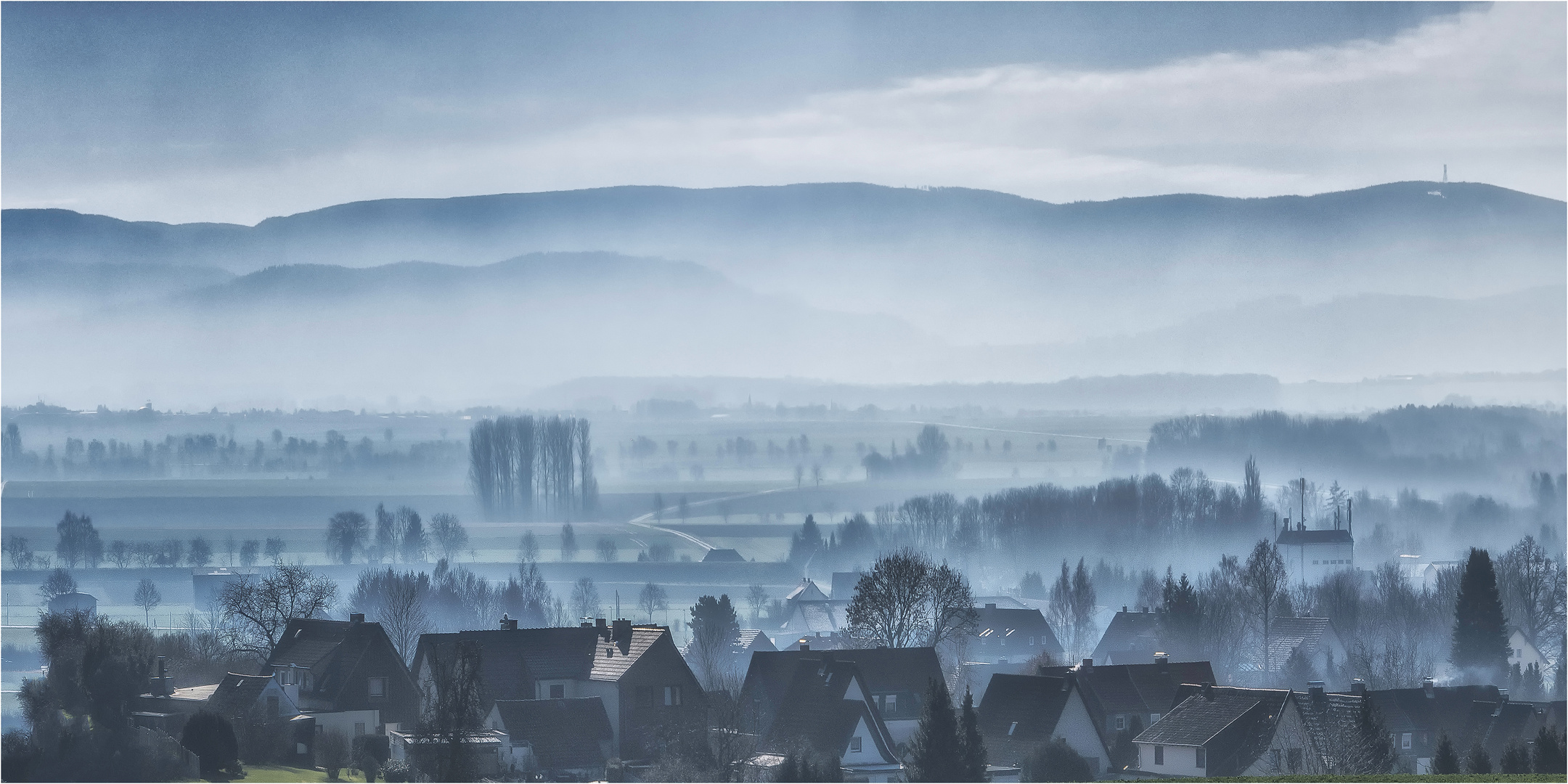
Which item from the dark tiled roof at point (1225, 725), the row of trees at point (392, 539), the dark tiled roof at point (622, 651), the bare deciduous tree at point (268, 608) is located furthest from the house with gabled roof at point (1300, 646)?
the row of trees at point (392, 539)

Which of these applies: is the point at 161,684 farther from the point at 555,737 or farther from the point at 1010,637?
the point at 1010,637

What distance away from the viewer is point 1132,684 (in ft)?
130

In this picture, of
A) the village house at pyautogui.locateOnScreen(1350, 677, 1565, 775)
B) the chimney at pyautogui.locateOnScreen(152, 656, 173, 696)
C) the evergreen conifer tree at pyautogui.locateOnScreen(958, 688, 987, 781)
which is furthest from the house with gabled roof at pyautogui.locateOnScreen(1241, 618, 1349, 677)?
the chimney at pyautogui.locateOnScreen(152, 656, 173, 696)

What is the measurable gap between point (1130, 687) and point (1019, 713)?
13.2 ft

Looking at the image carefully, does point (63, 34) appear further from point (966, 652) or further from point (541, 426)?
point (966, 652)

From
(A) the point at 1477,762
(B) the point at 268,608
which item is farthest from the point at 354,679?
(A) the point at 1477,762

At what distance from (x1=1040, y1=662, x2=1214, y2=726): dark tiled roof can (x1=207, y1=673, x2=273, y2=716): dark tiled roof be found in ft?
60.1

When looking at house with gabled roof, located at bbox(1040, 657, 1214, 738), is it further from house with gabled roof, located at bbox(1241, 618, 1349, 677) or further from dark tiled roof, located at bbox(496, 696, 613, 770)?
house with gabled roof, located at bbox(1241, 618, 1349, 677)

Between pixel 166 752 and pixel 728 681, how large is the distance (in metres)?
20.3

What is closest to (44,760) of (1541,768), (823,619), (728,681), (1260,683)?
(728,681)

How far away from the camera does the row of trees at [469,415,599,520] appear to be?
16450 cm

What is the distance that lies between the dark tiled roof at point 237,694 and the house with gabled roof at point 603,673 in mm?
3667

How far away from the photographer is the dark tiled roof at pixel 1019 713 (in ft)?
117

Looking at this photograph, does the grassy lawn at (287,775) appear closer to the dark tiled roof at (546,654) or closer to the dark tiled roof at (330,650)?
the dark tiled roof at (330,650)
